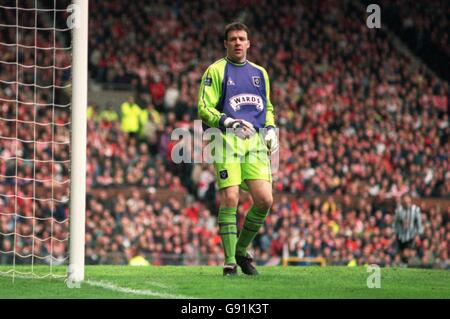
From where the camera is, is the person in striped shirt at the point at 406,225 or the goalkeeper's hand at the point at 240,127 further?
the person in striped shirt at the point at 406,225

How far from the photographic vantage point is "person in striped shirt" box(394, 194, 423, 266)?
20812mm

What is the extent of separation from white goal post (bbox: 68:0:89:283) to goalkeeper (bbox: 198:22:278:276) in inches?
55.8

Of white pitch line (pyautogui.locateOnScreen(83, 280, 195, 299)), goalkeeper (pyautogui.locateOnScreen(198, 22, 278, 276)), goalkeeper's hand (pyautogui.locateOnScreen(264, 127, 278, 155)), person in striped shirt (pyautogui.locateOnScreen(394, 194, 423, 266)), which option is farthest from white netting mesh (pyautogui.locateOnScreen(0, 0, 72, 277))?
person in striped shirt (pyautogui.locateOnScreen(394, 194, 423, 266))

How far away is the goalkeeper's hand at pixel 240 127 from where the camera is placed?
11.0m

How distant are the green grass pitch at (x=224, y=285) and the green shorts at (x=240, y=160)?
1038 mm

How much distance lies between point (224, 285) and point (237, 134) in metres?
1.71

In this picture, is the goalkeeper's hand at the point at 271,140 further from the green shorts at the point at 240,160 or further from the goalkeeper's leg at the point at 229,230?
the goalkeeper's leg at the point at 229,230

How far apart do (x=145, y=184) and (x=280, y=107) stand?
5.42 metres

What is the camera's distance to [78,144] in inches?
408

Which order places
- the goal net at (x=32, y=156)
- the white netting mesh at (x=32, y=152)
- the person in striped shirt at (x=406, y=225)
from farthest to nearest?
the person in striped shirt at (x=406, y=225) → the white netting mesh at (x=32, y=152) → the goal net at (x=32, y=156)

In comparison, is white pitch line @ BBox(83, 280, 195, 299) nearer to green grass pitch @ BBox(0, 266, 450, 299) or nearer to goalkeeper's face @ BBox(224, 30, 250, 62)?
green grass pitch @ BBox(0, 266, 450, 299)

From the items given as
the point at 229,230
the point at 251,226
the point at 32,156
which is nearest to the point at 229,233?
the point at 229,230

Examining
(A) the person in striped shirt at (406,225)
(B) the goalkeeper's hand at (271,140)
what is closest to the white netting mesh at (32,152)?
(B) the goalkeeper's hand at (271,140)

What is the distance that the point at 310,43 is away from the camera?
102 ft
